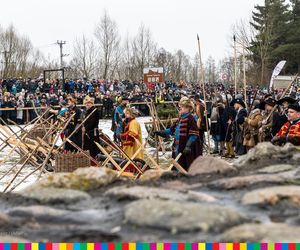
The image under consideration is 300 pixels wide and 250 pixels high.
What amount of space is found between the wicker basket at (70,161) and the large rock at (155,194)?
263 inches

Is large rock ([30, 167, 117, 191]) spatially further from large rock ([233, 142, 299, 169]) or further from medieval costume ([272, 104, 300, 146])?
medieval costume ([272, 104, 300, 146])

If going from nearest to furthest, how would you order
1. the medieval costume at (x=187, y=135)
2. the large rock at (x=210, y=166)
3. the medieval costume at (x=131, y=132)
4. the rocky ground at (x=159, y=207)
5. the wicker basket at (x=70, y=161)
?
the rocky ground at (x=159, y=207)
the large rock at (x=210, y=166)
the medieval costume at (x=187, y=135)
the medieval costume at (x=131, y=132)
the wicker basket at (x=70, y=161)

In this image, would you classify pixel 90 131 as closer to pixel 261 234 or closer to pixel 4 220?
pixel 4 220

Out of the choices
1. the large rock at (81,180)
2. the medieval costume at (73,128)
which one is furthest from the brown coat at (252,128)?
the large rock at (81,180)

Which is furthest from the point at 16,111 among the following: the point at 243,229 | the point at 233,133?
the point at 243,229

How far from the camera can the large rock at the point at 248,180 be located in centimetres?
455

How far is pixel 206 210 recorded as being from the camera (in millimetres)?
3557

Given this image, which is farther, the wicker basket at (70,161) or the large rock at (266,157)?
the wicker basket at (70,161)

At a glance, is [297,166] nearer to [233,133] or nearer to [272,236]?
[272,236]

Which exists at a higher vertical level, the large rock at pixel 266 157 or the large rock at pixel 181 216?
the large rock at pixel 266 157

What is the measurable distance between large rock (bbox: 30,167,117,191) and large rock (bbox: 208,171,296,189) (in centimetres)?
82

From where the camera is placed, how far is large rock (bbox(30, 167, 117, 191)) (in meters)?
4.55

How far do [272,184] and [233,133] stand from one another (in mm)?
10742

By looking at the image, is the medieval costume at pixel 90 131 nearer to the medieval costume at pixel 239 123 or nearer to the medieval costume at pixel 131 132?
the medieval costume at pixel 131 132
